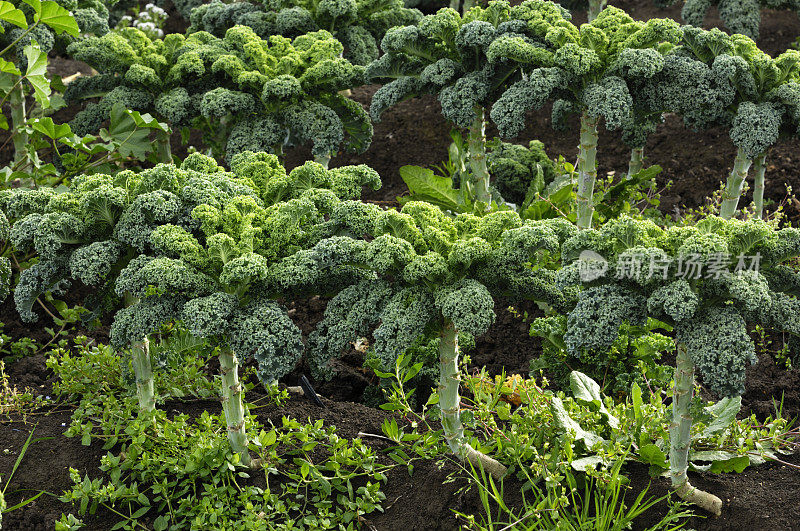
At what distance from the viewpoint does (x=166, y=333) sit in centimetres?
430

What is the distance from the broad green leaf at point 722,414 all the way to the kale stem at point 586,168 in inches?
62.5

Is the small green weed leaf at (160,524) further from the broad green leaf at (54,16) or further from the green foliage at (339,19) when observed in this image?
the green foliage at (339,19)

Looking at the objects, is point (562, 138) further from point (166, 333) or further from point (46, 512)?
point (46, 512)

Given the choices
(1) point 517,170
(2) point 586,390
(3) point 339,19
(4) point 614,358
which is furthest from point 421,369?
(3) point 339,19

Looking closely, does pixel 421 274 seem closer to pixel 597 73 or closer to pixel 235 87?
pixel 597 73

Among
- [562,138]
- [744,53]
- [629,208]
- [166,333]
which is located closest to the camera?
[166,333]

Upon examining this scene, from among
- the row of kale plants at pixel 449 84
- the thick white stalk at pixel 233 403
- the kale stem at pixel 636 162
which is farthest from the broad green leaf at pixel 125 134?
the kale stem at pixel 636 162

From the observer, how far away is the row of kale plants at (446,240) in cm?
322

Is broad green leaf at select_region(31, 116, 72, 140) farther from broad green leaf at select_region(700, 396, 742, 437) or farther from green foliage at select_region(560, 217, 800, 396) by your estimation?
broad green leaf at select_region(700, 396, 742, 437)

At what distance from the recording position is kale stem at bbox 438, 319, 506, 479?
12.0ft

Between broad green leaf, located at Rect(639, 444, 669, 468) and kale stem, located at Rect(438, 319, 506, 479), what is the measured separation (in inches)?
23.8

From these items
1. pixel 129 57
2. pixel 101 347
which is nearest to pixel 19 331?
pixel 101 347

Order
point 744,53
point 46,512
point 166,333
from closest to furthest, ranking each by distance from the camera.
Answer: point 46,512 < point 166,333 < point 744,53

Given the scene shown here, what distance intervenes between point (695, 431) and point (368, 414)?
161 centimetres
